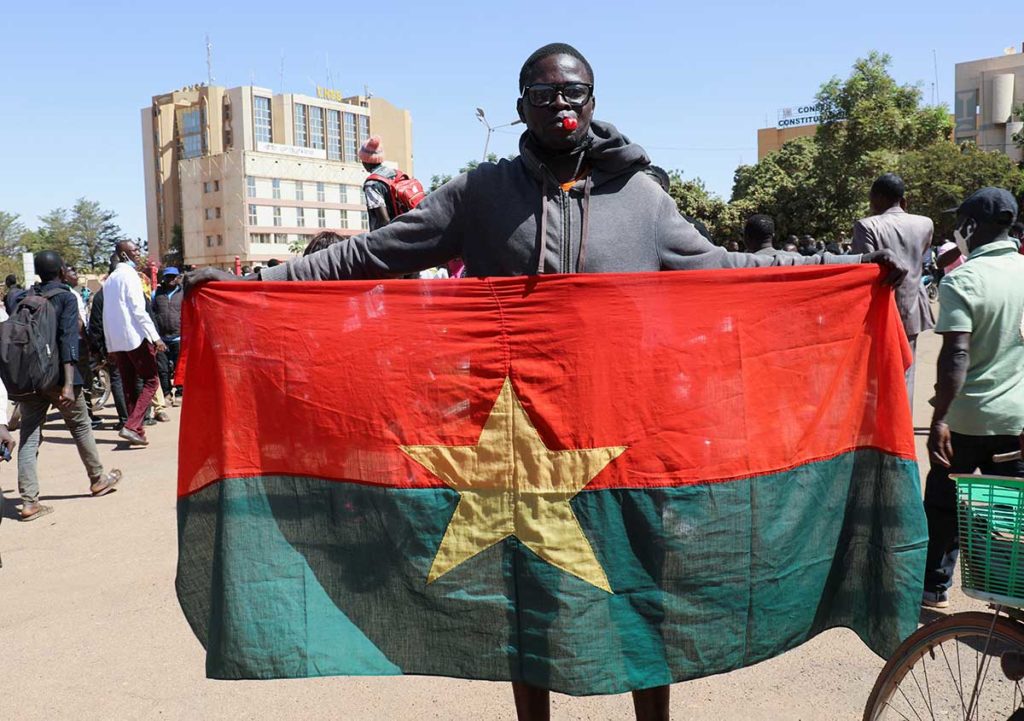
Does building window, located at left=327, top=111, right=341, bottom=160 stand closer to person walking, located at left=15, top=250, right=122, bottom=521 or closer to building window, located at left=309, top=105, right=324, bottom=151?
building window, located at left=309, top=105, right=324, bottom=151

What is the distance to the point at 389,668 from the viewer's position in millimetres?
2682

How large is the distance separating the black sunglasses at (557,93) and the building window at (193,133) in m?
109

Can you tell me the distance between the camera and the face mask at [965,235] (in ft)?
13.9

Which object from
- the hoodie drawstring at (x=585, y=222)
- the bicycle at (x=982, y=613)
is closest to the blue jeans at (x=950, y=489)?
the bicycle at (x=982, y=613)

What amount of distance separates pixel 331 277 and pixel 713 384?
4.03 feet

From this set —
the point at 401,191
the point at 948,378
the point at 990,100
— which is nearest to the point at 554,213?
the point at 948,378

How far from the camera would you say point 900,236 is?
6004mm

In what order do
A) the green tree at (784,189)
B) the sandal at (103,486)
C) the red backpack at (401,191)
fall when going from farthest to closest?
the green tree at (784,189), the sandal at (103,486), the red backpack at (401,191)

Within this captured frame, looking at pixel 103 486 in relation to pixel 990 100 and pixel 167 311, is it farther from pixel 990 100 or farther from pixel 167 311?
pixel 990 100

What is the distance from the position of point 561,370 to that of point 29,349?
5585 mm

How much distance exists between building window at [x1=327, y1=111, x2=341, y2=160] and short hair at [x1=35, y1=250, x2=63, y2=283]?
361 ft

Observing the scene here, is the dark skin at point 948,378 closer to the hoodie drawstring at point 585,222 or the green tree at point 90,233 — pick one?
the hoodie drawstring at point 585,222

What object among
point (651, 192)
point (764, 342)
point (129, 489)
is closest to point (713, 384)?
point (764, 342)

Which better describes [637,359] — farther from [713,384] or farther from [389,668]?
[389,668]
